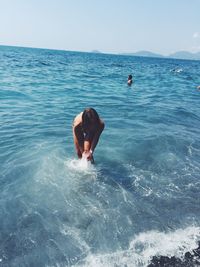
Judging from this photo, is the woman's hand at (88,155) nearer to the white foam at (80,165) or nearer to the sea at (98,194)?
the white foam at (80,165)

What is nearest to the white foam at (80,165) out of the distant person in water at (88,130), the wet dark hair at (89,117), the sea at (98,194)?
Answer: the sea at (98,194)

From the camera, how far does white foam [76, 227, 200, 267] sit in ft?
13.6

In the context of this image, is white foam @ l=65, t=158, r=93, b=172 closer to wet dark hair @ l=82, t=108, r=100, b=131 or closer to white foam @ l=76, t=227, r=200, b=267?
wet dark hair @ l=82, t=108, r=100, b=131

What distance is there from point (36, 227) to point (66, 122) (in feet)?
21.9

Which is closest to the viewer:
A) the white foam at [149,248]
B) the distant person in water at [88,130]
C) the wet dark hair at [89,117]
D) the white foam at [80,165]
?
the white foam at [149,248]

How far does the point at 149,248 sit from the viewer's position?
4410 mm

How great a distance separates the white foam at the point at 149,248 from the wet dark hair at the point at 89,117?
2.86 metres

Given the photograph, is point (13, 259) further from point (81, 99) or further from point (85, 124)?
point (81, 99)

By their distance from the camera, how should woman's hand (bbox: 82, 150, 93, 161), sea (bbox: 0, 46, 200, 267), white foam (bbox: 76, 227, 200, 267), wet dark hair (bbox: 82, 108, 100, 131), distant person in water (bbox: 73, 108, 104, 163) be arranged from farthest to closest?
woman's hand (bbox: 82, 150, 93, 161), distant person in water (bbox: 73, 108, 104, 163), wet dark hair (bbox: 82, 108, 100, 131), sea (bbox: 0, 46, 200, 267), white foam (bbox: 76, 227, 200, 267)

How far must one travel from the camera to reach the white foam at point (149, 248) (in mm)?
4137

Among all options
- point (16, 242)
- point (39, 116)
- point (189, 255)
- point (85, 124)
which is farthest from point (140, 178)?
point (39, 116)

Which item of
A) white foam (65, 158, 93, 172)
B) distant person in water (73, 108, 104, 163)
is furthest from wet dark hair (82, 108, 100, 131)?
white foam (65, 158, 93, 172)

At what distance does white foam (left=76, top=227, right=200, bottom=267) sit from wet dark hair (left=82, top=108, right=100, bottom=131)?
286 centimetres

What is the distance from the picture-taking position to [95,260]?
164 inches
